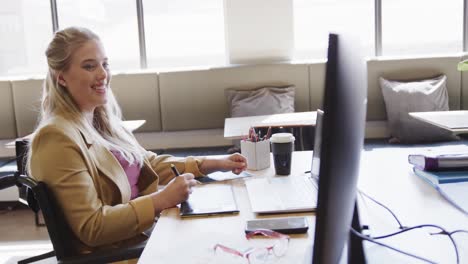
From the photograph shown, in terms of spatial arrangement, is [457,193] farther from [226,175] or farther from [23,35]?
[23,35]

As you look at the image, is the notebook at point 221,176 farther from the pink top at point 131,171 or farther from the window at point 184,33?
the window at point 184,33

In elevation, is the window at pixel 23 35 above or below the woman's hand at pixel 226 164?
above

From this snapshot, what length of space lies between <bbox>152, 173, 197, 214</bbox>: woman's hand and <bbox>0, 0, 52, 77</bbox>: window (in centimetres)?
395

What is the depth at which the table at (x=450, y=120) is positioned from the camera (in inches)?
106

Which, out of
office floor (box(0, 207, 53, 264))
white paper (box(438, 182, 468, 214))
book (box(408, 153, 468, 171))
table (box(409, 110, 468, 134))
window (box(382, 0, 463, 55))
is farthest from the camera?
window (box(382, 0, 463, 55))

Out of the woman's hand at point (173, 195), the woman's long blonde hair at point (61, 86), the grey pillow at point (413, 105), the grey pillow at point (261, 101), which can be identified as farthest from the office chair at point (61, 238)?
the grey pillow at point (413, 105)

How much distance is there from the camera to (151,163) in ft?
6.45

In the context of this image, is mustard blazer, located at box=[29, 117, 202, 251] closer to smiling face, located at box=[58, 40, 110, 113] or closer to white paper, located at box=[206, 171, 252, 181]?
smiling face, located at box=[58, 40, 110, 113]

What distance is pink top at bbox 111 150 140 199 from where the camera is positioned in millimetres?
1741

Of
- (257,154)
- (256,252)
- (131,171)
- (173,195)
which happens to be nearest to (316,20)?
(257,154)

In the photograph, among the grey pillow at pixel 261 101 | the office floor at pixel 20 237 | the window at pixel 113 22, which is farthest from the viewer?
the window at pixel 113 22

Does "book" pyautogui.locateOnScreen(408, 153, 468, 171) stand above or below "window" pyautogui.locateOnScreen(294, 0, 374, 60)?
below

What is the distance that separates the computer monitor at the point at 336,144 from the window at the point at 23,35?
474 cm

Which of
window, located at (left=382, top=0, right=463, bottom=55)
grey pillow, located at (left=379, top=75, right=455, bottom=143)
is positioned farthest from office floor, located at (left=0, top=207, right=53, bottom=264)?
window, located at (left=382, top=0, right=463, bottom=55)
